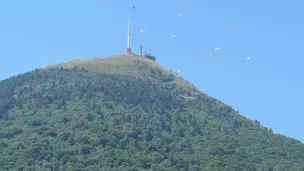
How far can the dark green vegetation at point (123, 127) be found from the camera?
11081 cm

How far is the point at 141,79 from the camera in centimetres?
14775

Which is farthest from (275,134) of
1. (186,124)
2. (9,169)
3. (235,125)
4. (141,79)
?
(9,169)

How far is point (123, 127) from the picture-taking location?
124m

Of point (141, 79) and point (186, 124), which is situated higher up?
point (141, 79)

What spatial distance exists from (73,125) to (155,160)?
16.4 meters

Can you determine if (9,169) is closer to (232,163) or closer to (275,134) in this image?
(232,163)

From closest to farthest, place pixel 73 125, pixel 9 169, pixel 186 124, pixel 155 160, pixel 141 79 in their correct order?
pixel 9 169 < pixel 155 160 < pixel 73 125 < pixel 186 124 < pixel 141 79

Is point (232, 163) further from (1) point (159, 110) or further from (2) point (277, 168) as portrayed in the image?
(1) point (159, 110)

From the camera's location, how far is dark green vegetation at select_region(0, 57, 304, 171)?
111 metres

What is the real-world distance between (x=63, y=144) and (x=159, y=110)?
2363cm

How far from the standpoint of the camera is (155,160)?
112 m

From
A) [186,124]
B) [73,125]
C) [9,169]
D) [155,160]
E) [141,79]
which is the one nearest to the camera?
[9,169]

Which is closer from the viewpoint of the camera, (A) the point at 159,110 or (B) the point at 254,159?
(B) the point at 254,159

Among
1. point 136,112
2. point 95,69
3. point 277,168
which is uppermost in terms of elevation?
point 95,69
